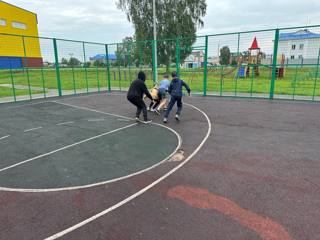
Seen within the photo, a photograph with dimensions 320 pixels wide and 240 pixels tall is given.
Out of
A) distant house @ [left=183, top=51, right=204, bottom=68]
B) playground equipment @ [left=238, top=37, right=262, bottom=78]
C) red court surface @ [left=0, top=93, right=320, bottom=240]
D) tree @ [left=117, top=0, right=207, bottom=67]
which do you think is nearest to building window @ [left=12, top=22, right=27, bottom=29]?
tree @ [left=117, top=0, right=207, bottom=67]

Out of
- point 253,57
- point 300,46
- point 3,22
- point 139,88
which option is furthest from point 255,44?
point 3,22

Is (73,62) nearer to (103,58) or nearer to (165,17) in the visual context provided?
(103,58)

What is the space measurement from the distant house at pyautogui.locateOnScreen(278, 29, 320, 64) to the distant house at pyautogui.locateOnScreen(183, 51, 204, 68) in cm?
416

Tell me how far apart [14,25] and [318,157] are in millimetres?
40984

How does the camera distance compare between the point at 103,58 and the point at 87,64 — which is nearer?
the point at 87,64

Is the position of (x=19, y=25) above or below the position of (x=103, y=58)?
above

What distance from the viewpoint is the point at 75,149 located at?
5480mm

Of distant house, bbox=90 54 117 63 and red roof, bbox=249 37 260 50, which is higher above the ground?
red roof, bbox=249 37 260 50

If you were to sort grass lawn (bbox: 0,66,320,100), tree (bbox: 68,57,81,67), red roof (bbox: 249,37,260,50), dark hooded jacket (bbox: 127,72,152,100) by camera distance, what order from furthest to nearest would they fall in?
tree (bbox: 68,57,81,67) < grass lawn (bbox: 0,66,320,100) < red roof (bbox: 249,37,260,50) < dark hooded jacket (bbox: 127,72,152,100)

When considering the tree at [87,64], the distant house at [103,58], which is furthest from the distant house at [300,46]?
the tree at [87,64]

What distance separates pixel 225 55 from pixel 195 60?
200 cm

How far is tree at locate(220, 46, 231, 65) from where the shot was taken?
12.8 m

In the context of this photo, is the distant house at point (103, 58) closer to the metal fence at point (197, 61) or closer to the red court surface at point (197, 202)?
the metal fence at point (197, 61)

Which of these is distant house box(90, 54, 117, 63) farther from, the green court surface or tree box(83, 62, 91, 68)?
the green court surface
